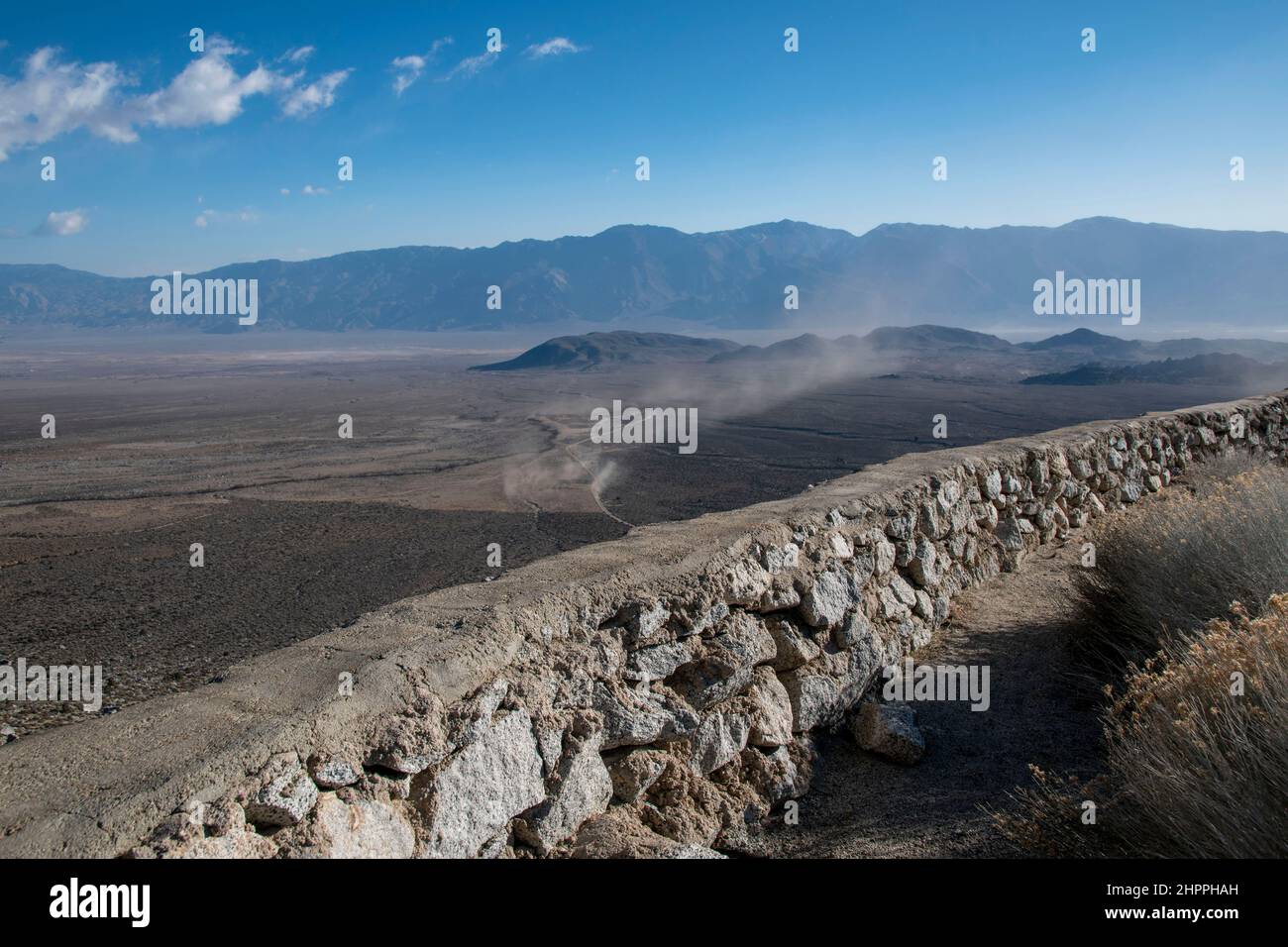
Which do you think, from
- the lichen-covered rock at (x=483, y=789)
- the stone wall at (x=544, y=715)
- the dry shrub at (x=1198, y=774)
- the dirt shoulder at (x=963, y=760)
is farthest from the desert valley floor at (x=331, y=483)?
the dry shrub at (x=1198, y=774)

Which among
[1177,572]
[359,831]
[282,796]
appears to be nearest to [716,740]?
[359,831]

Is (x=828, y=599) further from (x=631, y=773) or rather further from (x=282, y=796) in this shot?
(x=282, y=796)

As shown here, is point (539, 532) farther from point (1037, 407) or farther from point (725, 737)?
point (1037, 407)

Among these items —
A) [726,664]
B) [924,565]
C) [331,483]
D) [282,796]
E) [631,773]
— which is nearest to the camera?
[282,796]

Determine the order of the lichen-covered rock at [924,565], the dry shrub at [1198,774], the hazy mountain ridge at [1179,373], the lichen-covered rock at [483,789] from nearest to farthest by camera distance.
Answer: the dry shrub at [1198,774] → the lichen-covered rock at [483,789] → the lichen-covered rock at [924,565] → the hazy mountain ridge at [1179,373]

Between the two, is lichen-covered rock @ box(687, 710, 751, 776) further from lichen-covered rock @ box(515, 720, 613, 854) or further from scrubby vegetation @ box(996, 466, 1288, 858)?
scrubby vegetation @ box(996, 466, 1288, 858)

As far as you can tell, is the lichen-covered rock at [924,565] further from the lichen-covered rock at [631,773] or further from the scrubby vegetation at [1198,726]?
the lichen-covered rock at [631,773]

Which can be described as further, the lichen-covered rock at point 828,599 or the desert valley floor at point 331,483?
the desert valley floor at point 331,483
